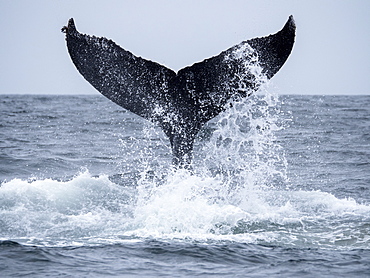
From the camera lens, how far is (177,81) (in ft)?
23.2

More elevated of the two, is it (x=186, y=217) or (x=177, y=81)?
(x=177, y=81)

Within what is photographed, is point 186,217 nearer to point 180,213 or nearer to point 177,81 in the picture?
point 180,213

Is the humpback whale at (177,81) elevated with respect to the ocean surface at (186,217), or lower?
elevated

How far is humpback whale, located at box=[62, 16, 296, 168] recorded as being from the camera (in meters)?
6.70

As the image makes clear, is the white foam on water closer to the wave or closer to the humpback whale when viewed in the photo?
the wave

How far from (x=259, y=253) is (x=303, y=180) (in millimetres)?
4952

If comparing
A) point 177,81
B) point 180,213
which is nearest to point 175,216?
point 180,213

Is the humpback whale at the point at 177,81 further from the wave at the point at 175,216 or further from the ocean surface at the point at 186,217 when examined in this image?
the wave at the point at 175,216

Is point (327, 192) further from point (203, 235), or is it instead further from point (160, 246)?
point (160, 246)

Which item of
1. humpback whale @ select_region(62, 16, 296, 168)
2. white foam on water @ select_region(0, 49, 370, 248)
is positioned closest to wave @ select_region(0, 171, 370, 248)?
white foam on water @ select_region(0, 49, 370, 248)

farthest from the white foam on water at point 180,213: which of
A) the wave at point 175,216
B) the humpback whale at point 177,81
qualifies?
the humpback whale at point 177,81

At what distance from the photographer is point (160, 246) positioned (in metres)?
6.55

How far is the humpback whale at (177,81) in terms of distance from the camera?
22.0 feet

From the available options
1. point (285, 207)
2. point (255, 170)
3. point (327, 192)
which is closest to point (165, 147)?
point (255, 170)
